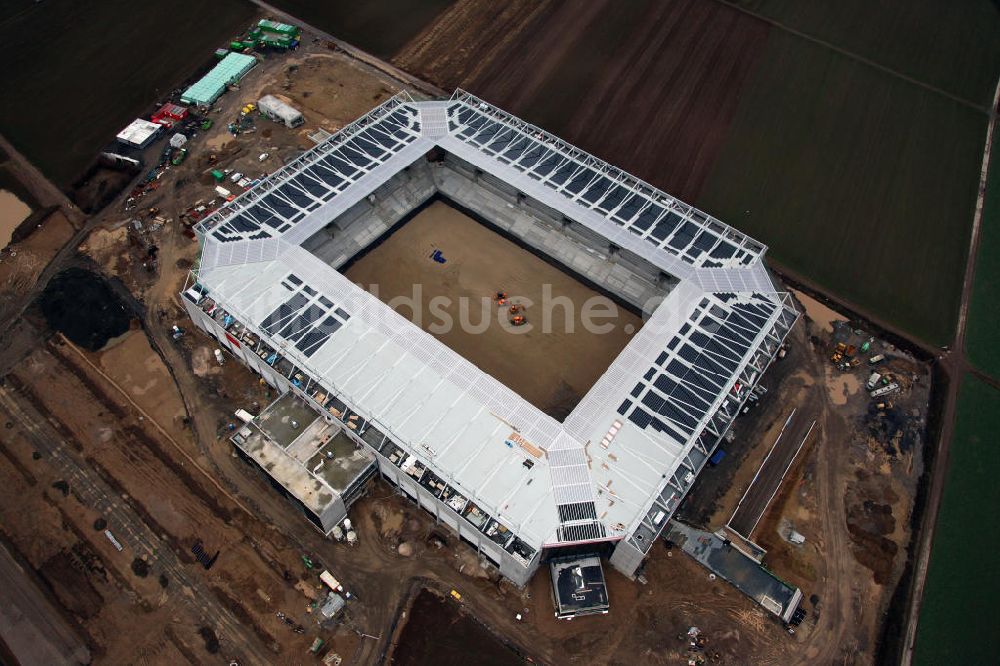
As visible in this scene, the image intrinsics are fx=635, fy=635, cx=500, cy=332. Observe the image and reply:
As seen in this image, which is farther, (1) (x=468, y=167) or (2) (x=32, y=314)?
(1) (x=468, y=167)

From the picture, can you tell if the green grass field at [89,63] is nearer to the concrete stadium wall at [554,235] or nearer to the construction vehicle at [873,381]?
the concrete stadium wall at [554,235]

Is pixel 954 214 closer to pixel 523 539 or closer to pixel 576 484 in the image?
pixel 576 484

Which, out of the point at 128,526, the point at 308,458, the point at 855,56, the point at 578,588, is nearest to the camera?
the point at 578,588

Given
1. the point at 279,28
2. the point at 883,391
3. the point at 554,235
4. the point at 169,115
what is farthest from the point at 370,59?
the point at 883,391

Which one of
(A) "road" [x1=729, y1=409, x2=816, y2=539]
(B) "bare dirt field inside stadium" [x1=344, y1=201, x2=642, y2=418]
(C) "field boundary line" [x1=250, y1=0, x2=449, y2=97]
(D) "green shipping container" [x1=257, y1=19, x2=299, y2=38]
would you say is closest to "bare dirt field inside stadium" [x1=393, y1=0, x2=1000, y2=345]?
(C) "field boundary line" [x1=250, y1=0, x2=449, y2=97]

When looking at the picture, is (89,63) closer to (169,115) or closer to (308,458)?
(169,115)

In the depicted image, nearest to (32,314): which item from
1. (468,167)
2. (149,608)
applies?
(149,608)
